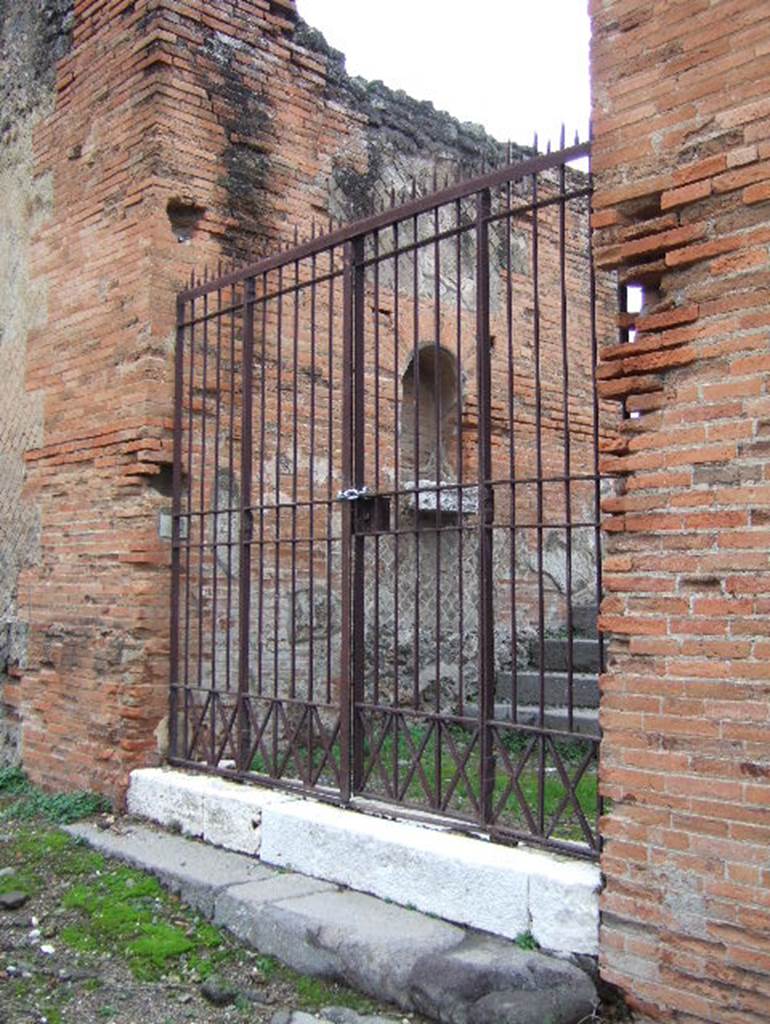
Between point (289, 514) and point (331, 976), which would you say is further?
point (289, 514)

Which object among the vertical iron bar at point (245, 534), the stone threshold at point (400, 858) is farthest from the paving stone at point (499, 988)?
the vertical iron bar at point (245, 534)

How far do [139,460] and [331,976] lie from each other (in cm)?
327

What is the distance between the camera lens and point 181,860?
5.18 metres

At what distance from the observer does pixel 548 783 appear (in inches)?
226

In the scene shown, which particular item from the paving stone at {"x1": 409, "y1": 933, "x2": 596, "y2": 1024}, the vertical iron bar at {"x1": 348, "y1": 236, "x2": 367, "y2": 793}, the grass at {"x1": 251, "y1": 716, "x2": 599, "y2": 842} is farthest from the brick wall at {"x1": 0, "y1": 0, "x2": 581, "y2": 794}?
the paving stone at {"x1": 409, "y1": 933, "x2": 596, "y2": 1024}

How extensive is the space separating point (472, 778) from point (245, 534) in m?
1.86

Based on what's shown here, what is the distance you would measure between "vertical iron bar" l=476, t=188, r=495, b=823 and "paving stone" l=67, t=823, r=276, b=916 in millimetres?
1276

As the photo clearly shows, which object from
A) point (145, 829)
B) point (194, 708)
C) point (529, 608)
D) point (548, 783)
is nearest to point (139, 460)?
point (194, 708)

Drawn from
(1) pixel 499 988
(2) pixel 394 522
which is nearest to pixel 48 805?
(2) pixel 394 522

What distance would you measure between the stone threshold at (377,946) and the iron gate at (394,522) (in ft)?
1.50

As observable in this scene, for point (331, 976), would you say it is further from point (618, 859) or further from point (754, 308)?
point (754, 308)

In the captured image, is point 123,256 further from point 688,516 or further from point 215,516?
point 688,516

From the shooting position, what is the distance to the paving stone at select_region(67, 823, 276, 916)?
4.82 m

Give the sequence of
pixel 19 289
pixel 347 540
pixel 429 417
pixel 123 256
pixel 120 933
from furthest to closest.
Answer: pixel 429 417 < pixel 19 289 < pixel 123 256 < pixel 347 540 < pixel 120 933
